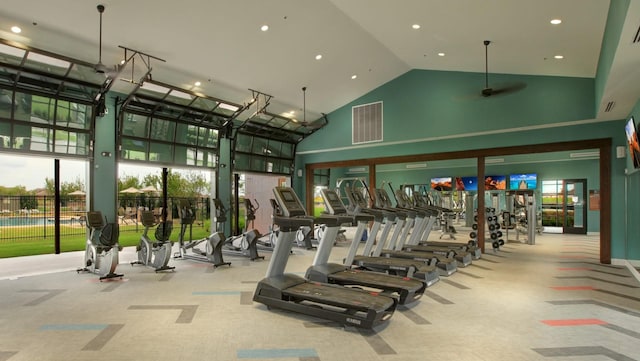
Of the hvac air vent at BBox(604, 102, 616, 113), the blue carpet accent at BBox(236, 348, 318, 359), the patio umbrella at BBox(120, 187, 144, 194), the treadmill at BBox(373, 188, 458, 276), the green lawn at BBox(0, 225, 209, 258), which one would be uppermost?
the hvac air vent at BBox(604, 102, 616, 113)

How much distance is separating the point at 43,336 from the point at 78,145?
5.22 meters

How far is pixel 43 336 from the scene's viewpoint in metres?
3.70

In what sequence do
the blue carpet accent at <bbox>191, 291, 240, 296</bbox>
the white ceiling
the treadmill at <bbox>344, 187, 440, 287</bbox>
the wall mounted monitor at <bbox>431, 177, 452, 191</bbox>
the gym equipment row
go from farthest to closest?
1. the wall mounted monitor at <bbox>431, 177, 452, 191</bbox>
2. the gym equipment row
3. the treadmill at <bbox>344, 187, 440, 287</bbox>
4. the white ceiling
5. the blue carpet accent at <bbox>191, 291, 240, 296</bbox>

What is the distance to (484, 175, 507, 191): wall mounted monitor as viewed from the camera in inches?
509

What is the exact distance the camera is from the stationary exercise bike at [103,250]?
6.20 metres

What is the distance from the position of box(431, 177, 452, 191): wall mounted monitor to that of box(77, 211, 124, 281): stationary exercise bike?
12.2 metres

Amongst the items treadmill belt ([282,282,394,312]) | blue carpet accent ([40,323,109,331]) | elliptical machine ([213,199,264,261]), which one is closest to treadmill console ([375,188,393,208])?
elliptical machine ([213,199,264,261])

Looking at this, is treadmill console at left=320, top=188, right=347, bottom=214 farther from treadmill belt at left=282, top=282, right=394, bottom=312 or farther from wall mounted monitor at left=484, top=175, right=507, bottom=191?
wall mounted monitor at left=484, top=175, right=507, bottom=191

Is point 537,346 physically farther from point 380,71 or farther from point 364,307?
point 380,71

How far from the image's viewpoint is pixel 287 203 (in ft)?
15.9

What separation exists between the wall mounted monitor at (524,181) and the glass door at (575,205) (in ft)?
3.93

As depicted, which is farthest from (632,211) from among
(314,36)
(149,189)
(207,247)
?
(149,189)

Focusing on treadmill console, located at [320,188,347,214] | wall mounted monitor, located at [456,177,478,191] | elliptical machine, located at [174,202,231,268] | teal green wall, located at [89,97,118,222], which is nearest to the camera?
treadmill console, located at [320,188,347,214]

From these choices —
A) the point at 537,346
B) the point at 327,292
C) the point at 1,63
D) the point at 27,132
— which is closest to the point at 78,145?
the point at 27,132
